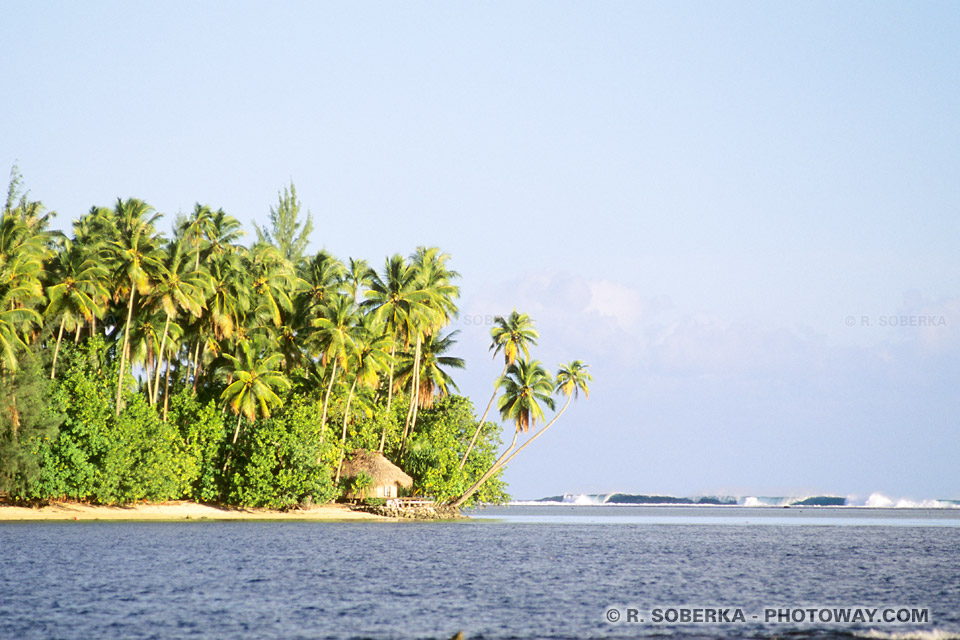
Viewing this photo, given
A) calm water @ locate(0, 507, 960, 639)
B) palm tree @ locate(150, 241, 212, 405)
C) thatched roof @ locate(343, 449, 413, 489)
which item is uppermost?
palm tree @ locate(150, 241, 212, 405)

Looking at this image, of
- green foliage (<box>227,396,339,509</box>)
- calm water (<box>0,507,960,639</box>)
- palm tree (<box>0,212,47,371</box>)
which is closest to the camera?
calm water (<box>0,507,960,639</box>)

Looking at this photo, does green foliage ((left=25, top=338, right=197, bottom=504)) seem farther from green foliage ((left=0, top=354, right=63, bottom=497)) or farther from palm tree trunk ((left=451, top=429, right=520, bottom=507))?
palm tree trunk ((left=451, top=429, right=520, bottom=507))

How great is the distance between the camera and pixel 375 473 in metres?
63.0

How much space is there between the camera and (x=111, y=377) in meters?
52.2

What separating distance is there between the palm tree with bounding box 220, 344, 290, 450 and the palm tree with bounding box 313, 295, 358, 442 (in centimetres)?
324

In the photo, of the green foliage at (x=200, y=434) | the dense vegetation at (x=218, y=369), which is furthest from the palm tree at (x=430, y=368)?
the green foliage at (x=200, y=434)

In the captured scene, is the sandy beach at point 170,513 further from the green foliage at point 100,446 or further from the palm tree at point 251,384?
the palm tree at point 251,384

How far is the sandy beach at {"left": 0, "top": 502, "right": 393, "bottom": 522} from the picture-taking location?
48.7 m

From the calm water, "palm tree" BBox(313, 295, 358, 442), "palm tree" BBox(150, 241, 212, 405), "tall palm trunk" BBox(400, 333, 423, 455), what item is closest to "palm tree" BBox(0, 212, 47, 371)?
"palm tree" BBox(150, 241, 212, 405)

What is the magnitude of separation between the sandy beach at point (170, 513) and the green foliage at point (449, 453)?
465cm

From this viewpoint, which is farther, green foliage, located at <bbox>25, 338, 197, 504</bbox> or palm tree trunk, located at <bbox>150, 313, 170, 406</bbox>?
palm tree trunk, located at <bbox>150, 313, 170, 406</bbox>

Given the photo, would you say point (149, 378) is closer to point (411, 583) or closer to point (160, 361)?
point (160, 361)

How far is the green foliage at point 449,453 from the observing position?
66.2 m

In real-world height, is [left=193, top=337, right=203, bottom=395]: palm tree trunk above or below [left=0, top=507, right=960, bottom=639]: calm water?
above
